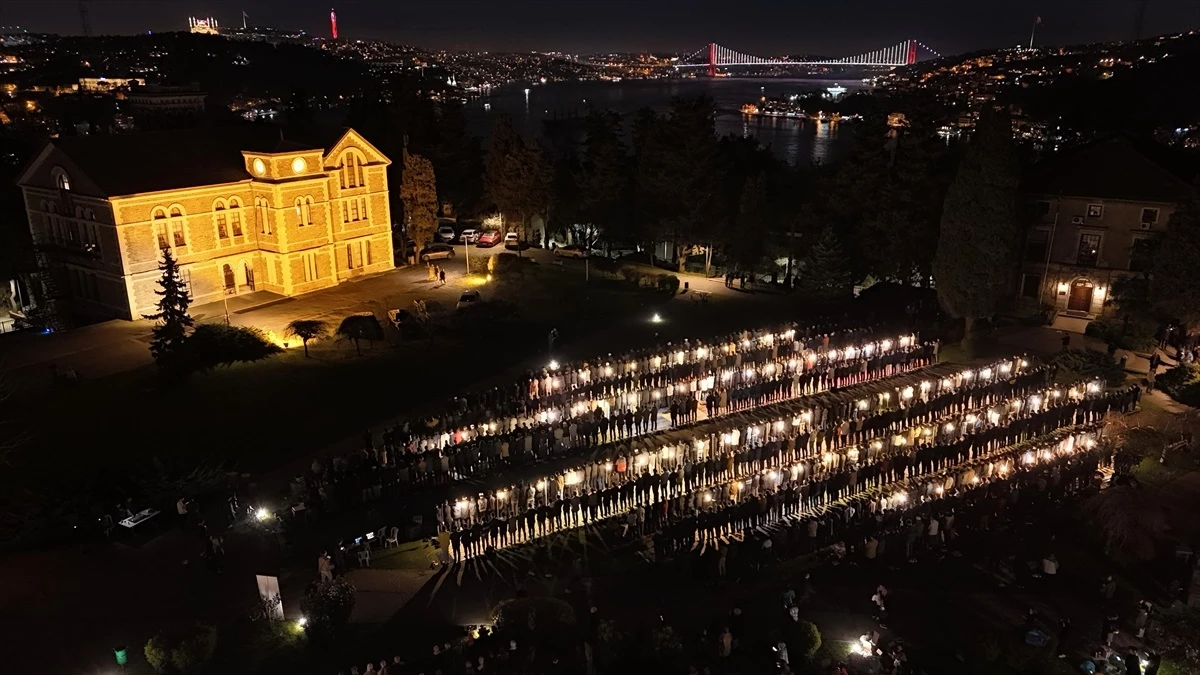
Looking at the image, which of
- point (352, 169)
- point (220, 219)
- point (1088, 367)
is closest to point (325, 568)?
point (1088, 367)

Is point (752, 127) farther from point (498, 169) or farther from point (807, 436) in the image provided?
point (807, 436)

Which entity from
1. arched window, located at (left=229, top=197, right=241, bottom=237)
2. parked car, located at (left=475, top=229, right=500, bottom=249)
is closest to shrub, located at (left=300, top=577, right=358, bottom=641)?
arched window, located at (left=229, top=197, right=241, bottom=237)

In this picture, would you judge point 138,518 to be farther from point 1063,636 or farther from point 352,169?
point 352,169

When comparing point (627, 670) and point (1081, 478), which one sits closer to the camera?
point (627, 670)

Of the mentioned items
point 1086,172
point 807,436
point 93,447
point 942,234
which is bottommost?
point 93,447

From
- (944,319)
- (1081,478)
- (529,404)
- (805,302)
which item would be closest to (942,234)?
(944,319)

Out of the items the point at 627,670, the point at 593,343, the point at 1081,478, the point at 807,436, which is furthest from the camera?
the point at 593,343
